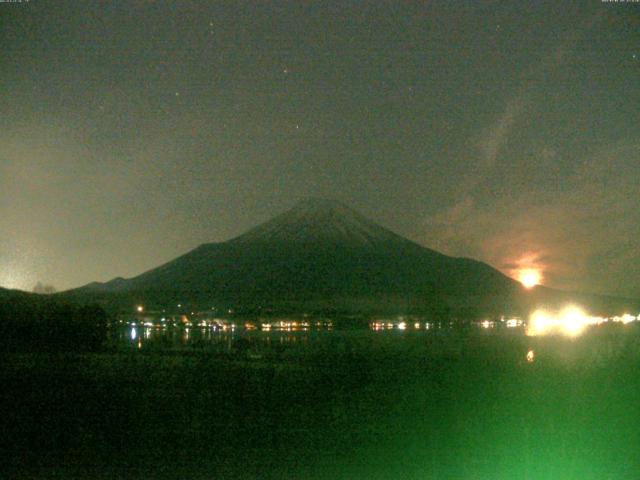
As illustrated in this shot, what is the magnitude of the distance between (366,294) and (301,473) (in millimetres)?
109524

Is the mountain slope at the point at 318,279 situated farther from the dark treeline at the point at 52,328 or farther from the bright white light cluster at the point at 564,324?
the dark treeline at the point at 52,328

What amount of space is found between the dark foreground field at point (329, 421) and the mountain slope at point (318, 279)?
6781cm

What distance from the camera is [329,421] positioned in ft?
47.8

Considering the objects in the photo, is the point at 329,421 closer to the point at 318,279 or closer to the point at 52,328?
the point at 52,328

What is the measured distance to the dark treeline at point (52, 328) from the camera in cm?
3406

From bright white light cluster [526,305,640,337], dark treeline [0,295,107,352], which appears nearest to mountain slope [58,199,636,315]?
bright white light cluster [526,305,640,337]

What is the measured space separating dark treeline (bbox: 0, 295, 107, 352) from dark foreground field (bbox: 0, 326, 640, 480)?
13.2 meters

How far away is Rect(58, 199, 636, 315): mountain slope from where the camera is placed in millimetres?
110312

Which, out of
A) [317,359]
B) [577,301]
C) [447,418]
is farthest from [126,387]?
[577,301]

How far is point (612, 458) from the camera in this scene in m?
12.1

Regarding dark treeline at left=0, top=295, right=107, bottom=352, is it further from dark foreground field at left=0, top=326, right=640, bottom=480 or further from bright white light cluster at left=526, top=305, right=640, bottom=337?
bright white light cluster at left=526, top=305, right=640, bottom=337

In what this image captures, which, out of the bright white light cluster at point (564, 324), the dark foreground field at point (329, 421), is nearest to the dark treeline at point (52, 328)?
the dark foreground field at point (329, 421)

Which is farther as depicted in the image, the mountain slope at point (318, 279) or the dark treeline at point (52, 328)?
the mountain slope at point (318, 279)

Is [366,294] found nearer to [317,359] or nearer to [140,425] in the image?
[317,359]
